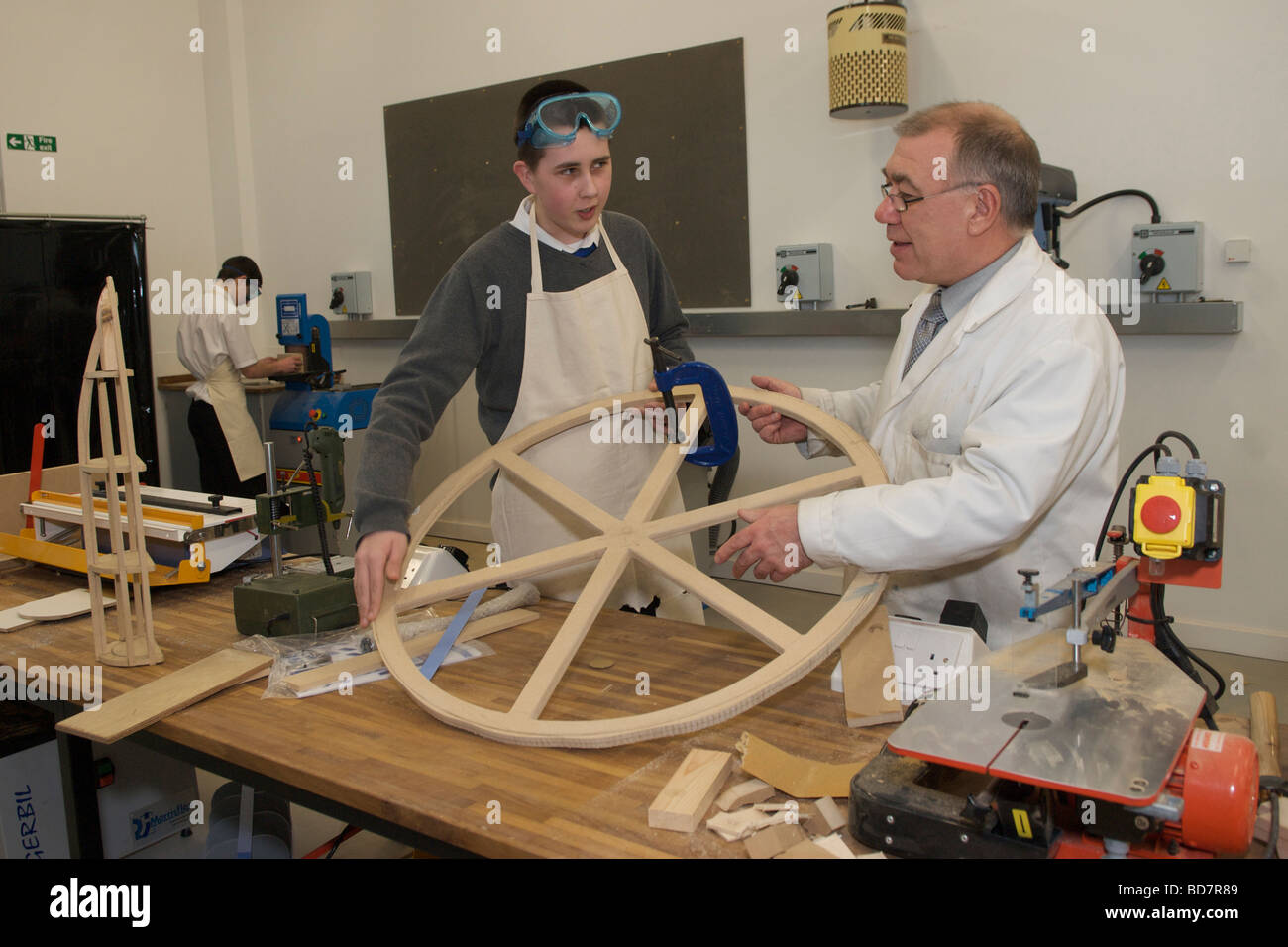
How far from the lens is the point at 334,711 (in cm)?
186

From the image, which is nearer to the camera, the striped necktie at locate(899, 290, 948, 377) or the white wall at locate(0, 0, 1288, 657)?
the striped necktie at locate(899, 290, 948, 377)

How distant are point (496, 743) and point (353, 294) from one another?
225 inches

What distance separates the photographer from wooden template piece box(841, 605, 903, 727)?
1.69 meters

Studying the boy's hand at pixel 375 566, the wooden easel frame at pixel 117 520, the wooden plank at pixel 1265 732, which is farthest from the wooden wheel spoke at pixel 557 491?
the wooden plank at pixel 1265 732

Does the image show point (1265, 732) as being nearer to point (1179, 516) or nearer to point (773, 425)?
point (1179, 516)

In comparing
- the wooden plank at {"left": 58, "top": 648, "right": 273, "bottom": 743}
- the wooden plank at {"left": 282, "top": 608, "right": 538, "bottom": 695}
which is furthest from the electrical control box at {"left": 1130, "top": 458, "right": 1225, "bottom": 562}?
the wooden plank at {"left": 58, "top": 648, "right": 273, "bottom": 743}

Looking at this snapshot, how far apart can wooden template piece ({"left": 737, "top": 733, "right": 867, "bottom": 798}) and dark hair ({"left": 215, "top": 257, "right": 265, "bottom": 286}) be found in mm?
5589

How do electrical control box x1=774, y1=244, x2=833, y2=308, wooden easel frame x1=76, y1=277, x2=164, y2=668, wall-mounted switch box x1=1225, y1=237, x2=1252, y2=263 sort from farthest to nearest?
electrical control box x1=774, y1=244, x2=833, y2=308 < wall-mounted switch box x1=1225, y1=237, x2=1252, y2=263 < wooden easel frame x1=76, y1=277, x2=164, y2=668

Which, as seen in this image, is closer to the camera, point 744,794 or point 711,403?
point 744,794

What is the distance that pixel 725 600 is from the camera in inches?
72.2

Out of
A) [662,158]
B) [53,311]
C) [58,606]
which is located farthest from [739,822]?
[53,311]

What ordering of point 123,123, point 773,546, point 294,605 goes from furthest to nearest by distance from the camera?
point 123,123
point 294,605
point 773,546

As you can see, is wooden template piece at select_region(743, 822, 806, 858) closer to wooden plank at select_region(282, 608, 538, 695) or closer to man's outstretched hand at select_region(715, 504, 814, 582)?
man's outstretched hand at select_region(715, 504, 814, 582)

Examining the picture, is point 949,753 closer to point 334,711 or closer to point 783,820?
point 783,820
